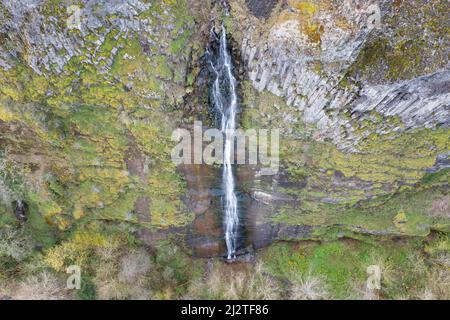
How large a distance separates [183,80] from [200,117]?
1.67 metres

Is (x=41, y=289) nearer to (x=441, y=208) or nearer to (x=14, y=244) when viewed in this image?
(x=14, y=244)

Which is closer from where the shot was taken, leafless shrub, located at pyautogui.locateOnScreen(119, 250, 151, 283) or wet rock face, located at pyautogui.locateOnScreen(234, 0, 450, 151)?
wet rock face, located at pyautogui.locateOnScreen(234, 0, 450, 151)

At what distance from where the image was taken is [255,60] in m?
11.7

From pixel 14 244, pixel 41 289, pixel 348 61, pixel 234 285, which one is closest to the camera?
pixel 348 61

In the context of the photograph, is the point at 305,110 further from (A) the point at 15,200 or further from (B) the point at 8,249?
(B) the point at 8,249

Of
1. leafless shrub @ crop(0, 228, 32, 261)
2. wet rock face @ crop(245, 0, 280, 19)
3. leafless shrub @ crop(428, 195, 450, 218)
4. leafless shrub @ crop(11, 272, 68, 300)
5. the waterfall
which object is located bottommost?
leafless shrub @ crop(11, 272, 68, 300)

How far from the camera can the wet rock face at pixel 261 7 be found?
10.9 meters

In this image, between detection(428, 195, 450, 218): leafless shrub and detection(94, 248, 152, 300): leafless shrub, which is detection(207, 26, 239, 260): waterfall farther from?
detection(428, 195, 450, 218): leafless shrub

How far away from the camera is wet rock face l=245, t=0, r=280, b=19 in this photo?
430 inches

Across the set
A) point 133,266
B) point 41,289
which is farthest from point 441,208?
point 41,289

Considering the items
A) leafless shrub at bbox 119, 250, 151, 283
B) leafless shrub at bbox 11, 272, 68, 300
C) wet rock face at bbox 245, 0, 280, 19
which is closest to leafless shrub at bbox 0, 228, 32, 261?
leafless shrub at bbox 11, 272, 68, 300

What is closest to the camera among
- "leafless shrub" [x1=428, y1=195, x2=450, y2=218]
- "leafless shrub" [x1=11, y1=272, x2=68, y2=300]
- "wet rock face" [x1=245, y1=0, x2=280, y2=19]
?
"wet rock face" [x1=245, y1=0, x2=280, y2=19]

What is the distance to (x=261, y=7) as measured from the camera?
437 inches

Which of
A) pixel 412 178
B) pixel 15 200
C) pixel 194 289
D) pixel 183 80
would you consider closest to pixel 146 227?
pixel 194 289
